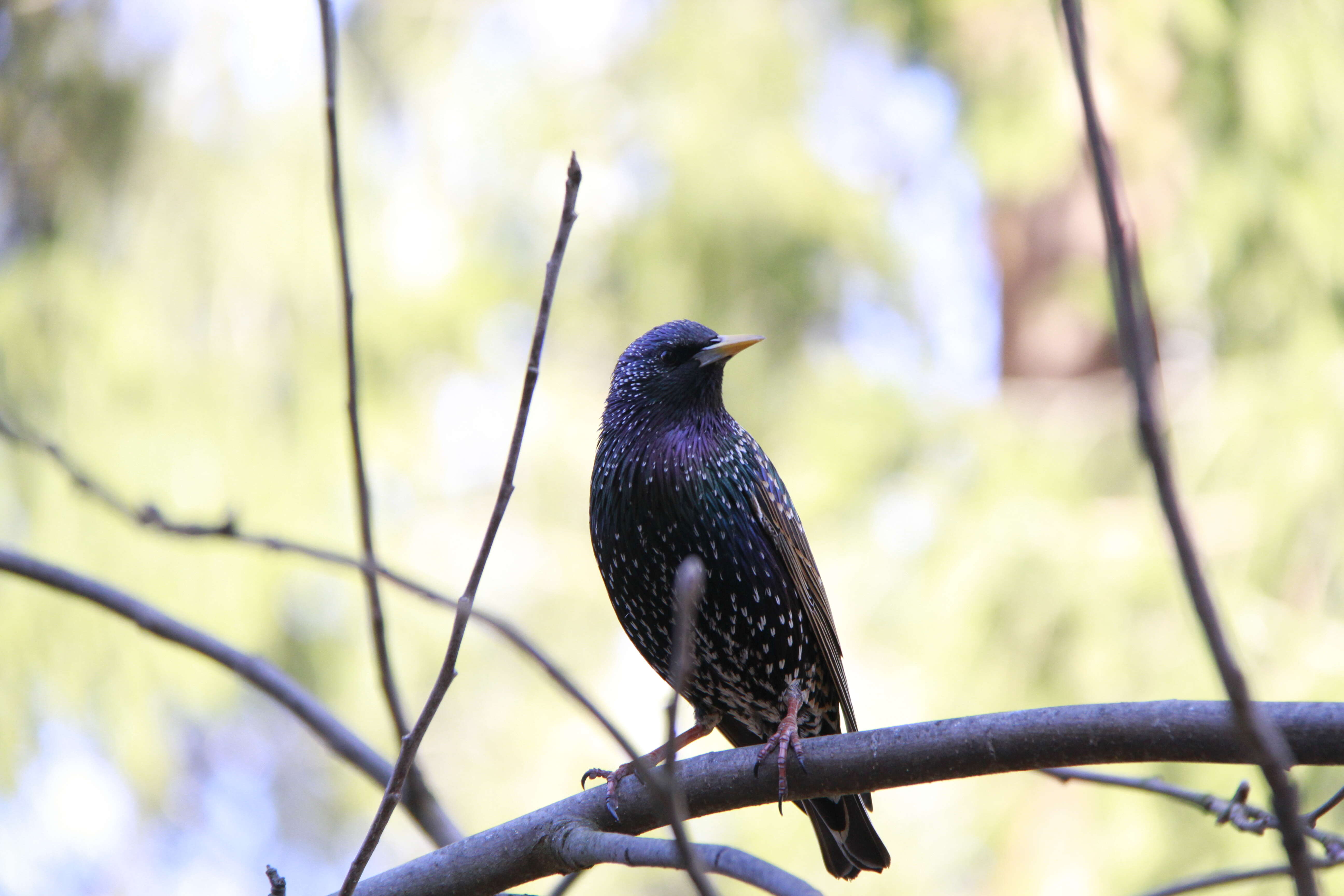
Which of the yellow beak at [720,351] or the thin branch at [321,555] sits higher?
the yellow beak at [720,351]

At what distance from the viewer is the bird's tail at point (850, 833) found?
248cm

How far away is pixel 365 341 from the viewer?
5.75 meters

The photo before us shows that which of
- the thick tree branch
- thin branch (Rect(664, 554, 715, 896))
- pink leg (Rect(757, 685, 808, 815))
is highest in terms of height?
pink leg (Rect(757, 685, 808, 815))

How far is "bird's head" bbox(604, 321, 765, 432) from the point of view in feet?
7.92

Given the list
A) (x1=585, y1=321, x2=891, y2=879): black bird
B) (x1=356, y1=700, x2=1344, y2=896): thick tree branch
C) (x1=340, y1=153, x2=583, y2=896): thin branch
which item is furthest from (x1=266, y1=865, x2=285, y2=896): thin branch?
(x1=585, y1=321, x2=891, y2=879): black bird

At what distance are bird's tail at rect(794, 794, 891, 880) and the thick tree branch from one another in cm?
78

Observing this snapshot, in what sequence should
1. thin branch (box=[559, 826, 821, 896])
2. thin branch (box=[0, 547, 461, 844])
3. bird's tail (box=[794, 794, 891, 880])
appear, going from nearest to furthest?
1. thin branch (box=[559, 826, 821, 896])
2. thin branch (box=[0, 547, 461, 844])
3. bird's tail (box=[794, 794, 891, 880])

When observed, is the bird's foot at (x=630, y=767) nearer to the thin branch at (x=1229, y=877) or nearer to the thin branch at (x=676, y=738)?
the thin branch at (x=676, y=738)

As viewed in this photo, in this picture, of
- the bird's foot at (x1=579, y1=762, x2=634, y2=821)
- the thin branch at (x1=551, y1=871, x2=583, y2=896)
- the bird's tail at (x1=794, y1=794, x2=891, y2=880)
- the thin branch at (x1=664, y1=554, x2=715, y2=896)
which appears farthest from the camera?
the bird's tail at (x1=794, y1=794, x2=891, y2=880)

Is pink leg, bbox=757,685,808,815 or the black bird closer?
pink leg, bbox=757,685,808,815

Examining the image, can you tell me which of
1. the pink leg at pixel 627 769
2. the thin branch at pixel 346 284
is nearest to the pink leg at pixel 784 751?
the pink leg at pixel 627 769

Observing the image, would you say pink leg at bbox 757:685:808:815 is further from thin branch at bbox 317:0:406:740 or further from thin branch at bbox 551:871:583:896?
thin branch at bbox 317:0:406:740

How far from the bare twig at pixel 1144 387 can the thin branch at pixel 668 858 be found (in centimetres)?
53

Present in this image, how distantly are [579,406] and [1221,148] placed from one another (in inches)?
196
